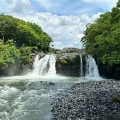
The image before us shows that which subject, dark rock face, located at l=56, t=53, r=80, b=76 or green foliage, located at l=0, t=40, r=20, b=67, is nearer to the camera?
green foliage, located at l=0, t=40, r=20, b=67

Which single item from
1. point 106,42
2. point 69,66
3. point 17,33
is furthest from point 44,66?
point 106,42

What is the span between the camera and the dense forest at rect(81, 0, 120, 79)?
21.6 m

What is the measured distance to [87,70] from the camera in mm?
48500

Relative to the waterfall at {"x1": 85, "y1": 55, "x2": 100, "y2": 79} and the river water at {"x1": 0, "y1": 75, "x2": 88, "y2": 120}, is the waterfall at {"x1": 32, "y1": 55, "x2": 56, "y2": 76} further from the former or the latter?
the river water at {"x1": 0, "y1": 75, "x2": 88, "y2": 120}

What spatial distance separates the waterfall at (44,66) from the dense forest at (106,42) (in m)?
7.43

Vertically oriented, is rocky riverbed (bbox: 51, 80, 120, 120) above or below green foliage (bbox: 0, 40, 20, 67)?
below

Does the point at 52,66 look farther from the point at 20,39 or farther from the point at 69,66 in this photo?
the point at 20,39

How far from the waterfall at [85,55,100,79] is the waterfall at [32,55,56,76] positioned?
21.3 ft

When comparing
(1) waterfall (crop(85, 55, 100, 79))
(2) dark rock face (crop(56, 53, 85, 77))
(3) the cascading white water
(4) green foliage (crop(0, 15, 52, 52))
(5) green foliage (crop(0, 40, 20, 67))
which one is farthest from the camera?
(4) green foliage (crop(0, 15, 52, 52))

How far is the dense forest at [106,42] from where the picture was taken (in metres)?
21.6

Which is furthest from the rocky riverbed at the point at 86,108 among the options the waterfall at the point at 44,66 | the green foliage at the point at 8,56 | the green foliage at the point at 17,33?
the green foliage at the point at 17,33

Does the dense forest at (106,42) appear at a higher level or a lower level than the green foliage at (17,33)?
lower

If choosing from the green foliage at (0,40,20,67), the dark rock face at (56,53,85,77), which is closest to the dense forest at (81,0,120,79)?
the dark rock face at (56,53,85,77)

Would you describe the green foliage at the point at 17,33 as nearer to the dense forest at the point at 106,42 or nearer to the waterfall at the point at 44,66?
the waterfall at the point at 44,66
